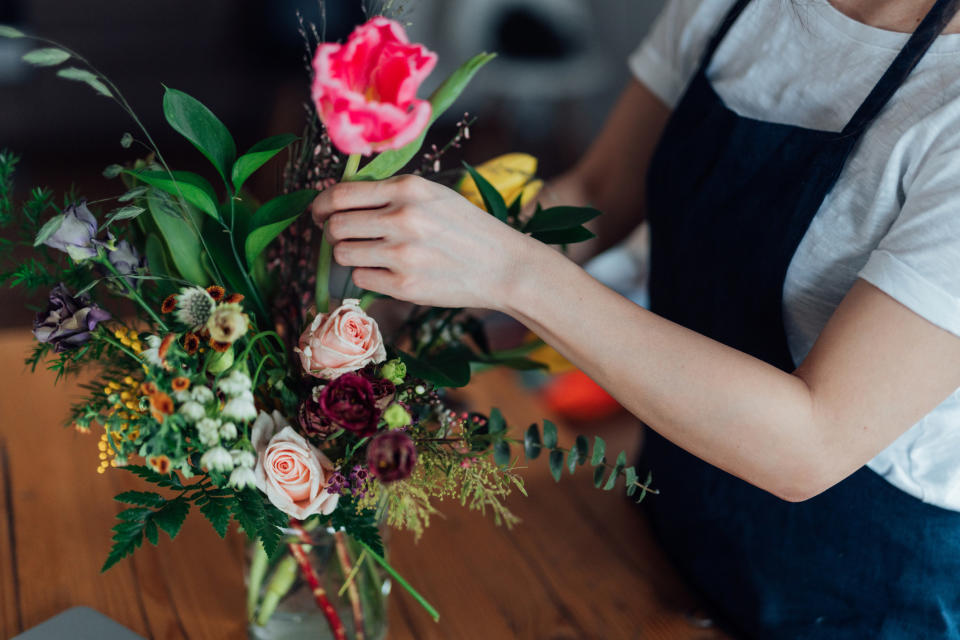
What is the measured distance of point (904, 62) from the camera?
2.63 feet

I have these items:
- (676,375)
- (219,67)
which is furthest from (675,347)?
(219,67)

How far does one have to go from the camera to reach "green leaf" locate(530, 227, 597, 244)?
0.76 m

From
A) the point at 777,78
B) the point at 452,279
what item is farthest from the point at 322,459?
the point at 777,78

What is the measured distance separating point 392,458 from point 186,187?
0.26m

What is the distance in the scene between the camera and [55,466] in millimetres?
1069

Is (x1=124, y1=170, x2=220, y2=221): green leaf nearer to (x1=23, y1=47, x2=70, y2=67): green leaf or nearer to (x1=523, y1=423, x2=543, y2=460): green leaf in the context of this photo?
(x1=23, y1=47, x2=70, y2=67): green leaf

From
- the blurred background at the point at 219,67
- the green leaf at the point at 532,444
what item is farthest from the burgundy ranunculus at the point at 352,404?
the blurred background at the point at 219,67

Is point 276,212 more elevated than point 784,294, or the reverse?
point 276,212

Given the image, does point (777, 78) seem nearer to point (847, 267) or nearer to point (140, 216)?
point (847, 267)

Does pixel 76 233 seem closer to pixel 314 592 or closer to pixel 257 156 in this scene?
pixel 257 156

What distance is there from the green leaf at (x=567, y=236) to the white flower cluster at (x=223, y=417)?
0.30 metres

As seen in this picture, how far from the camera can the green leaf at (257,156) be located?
65 cm

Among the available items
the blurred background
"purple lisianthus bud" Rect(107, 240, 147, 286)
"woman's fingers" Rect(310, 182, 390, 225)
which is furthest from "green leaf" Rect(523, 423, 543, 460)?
the blurred background

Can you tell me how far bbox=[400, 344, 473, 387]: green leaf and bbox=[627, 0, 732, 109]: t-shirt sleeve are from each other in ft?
2.01
